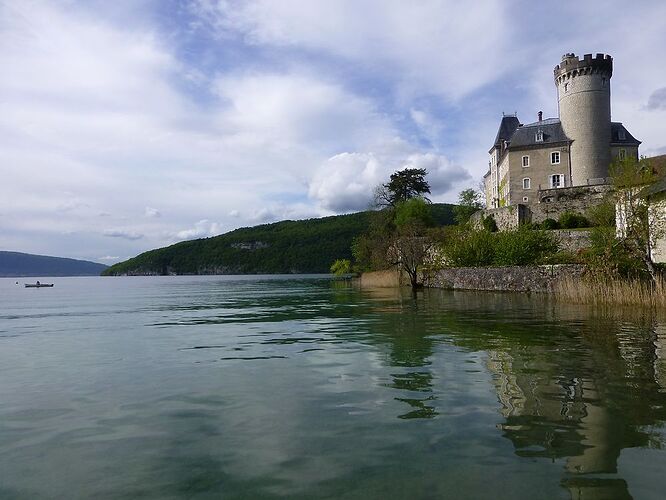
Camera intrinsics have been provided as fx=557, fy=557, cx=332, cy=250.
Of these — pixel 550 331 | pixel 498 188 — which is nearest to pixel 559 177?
pixel 498 188

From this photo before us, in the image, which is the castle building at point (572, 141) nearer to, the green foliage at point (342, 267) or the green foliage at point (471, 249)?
the green foliage at point (471, 249)

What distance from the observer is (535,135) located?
224 feet

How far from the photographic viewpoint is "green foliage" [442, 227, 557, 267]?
42969mm

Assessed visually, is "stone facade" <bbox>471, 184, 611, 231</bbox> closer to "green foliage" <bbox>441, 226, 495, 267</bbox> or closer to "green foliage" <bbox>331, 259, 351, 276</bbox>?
"green foliage" <bbox>441, 226, 495, 267</bbox>

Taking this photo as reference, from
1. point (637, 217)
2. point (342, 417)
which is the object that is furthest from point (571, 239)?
point (342, 417)

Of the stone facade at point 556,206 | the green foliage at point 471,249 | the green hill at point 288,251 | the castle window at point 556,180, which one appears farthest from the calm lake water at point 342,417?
the green hill at point 288,251

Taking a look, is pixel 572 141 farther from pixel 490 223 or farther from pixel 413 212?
pixel 413 212

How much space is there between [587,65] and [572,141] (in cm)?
865

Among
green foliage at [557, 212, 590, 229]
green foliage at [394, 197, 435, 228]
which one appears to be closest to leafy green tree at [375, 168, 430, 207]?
green foliage at [394, 197, 435, 228]

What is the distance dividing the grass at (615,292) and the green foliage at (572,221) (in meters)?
28.3

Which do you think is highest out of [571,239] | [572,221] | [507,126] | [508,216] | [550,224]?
[507,126]

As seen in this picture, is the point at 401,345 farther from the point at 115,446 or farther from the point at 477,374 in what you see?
the point at 115,446

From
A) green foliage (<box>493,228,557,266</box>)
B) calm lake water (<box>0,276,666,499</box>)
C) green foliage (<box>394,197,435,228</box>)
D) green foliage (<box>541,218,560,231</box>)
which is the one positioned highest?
green foliage (<box>394,197,435,228</box>)

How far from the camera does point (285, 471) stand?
19.1 feet
